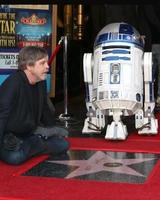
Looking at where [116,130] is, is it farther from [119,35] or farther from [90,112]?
[119,35]

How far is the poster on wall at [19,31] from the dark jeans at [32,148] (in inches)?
120

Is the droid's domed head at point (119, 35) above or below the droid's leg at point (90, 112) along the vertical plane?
above

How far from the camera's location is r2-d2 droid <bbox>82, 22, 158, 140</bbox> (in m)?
5.70

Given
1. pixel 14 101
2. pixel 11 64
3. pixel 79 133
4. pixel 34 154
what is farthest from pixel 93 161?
pixel 11 64

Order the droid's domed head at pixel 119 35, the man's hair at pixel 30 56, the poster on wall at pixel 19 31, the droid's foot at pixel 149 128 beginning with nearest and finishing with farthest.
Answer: the man's hair at pixel 30 56, the droid's domed head at pixel 119 35, the droid's foot at pixel 149 128, the poster on wall at pixel 19 31

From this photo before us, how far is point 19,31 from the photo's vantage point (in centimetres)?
794

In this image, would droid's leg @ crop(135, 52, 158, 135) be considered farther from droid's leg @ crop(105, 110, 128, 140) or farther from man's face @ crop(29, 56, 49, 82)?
man's face @ crop(29, 56, 49, 82)

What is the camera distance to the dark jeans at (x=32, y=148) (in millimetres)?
4711

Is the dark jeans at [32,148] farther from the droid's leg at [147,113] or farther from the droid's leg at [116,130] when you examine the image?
the droid's leg at [147,113]

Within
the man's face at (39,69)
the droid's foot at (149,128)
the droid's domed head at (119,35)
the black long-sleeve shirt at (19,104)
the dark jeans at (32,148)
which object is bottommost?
the dark jeans at (32,148)

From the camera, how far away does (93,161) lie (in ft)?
15.8

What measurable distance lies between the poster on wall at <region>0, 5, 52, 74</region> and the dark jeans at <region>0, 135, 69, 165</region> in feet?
10.0

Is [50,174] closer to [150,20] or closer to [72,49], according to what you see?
[150,20]

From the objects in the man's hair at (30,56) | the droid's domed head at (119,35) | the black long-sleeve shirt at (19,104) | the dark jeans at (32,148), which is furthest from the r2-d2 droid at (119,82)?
the man's hair at (30,56)
